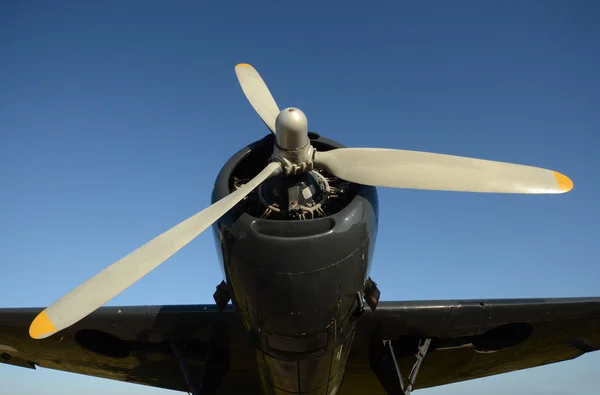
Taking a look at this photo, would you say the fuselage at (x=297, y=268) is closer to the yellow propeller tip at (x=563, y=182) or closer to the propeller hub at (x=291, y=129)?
the propeller hub at (x=291, y=129)

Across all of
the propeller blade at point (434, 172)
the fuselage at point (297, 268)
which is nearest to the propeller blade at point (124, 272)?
the fuselage at point (297, 268)

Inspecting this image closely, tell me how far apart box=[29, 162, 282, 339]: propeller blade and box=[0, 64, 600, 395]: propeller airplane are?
12mm

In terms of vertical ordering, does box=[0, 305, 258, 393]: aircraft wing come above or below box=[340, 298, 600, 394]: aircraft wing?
below

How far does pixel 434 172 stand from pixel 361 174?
Result: 943mm

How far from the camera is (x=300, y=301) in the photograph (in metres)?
6.19

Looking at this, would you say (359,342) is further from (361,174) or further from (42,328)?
(42,328)

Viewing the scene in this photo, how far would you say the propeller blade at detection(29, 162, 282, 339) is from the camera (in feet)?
17.2

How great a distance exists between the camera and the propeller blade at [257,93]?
25.4 ft

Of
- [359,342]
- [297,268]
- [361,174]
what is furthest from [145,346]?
[361,174]

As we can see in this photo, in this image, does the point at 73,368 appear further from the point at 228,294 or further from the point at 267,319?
the point at 267,319

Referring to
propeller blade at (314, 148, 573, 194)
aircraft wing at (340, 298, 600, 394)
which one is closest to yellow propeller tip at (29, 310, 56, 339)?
propeller blade at (314, 148, 573, 194)

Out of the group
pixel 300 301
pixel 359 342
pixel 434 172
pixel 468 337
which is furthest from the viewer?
pixel 468 337

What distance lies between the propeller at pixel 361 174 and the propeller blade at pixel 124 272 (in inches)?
0.4

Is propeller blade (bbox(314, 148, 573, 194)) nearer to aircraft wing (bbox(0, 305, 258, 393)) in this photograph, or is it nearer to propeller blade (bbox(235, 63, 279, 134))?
propeller blade (bbox(235, 63, 279, 134))
